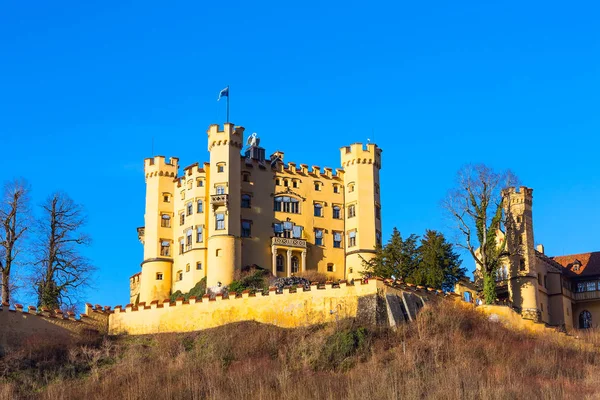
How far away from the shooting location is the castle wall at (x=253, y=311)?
61719mm

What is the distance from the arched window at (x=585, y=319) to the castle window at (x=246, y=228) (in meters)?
27.2

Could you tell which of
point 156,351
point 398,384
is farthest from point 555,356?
point 156,351

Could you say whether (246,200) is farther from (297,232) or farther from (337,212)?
(337,212)

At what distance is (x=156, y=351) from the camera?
198 feet

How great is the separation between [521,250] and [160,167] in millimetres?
29071

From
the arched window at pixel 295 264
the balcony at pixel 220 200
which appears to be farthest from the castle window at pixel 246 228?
the arched window at pixel 295 264

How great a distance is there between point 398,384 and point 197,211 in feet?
110

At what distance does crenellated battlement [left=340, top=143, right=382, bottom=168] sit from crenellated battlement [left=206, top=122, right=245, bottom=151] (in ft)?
29.8

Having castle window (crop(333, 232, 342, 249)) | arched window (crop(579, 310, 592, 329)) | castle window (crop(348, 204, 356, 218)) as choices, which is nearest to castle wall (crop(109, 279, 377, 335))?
castle window (crop(333, 232, 342, 249))

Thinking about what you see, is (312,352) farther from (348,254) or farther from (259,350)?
(348,254)

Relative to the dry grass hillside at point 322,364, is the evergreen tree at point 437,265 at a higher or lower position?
higher

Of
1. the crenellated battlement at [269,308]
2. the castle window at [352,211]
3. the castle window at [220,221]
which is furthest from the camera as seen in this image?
the castle window at [352,211]

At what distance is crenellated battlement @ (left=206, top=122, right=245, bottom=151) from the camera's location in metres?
81.7

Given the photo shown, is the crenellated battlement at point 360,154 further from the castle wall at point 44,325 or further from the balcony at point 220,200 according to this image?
the castle wall at point 44,325
